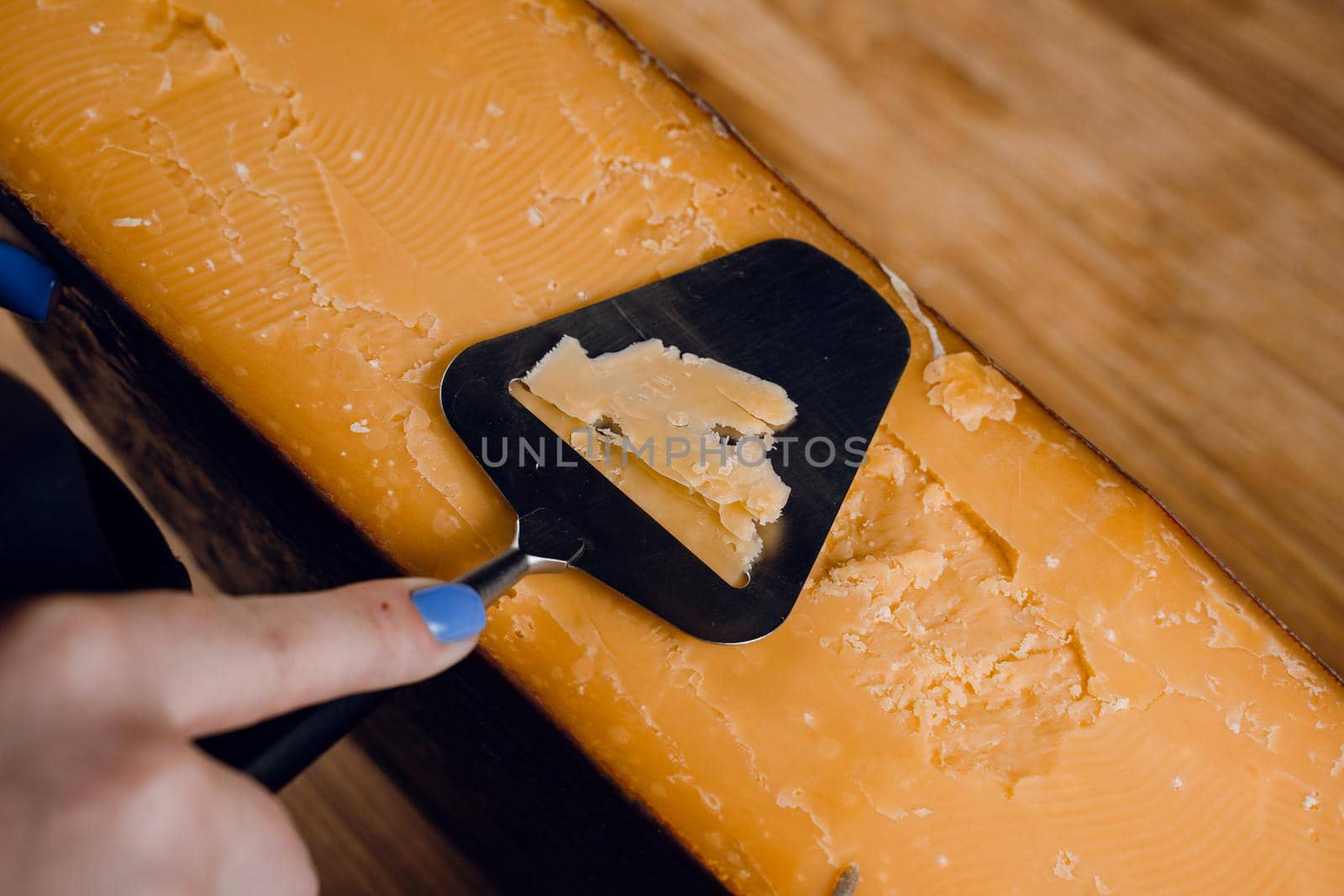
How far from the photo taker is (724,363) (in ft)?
3.61

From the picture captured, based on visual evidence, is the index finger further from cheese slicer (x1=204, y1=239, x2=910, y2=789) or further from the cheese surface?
the cheese surface

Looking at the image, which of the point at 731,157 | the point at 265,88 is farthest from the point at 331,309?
the point at 731,157

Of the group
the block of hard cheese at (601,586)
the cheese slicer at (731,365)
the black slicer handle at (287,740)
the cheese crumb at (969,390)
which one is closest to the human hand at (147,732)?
the black slicer handle at (287,740)

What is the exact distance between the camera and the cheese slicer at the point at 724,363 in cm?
91

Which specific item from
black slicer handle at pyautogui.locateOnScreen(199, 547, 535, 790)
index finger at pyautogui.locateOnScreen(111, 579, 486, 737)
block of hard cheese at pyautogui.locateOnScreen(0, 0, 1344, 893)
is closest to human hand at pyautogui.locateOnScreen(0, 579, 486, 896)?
index finger at pyautogui.locateOnScreen(111, 579, 486, 737)

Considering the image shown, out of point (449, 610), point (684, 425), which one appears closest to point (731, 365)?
point (684, 425)

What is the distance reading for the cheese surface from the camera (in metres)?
1.01

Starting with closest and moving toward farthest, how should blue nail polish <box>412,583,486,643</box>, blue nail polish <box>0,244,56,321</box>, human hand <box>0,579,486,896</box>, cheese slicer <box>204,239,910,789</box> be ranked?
human hand <box>0,579,486,896</box> → blue nail polish <box>412,583,486,643</box> → cheese slicer <box>204,239,910,789</box> → blue nail polish <box>0,244,56,321</box>

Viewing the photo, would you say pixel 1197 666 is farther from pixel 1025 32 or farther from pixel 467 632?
pixel 467 632

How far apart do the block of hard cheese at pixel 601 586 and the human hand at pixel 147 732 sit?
1.19 feet

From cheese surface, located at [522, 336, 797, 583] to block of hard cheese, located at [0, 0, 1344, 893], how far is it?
0.12 metres

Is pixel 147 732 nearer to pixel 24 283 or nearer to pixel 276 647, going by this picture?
pixel 276 647

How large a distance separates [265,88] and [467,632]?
0.87m

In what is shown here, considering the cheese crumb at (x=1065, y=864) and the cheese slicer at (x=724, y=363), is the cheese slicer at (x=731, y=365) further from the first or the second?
the cheese crumb at (x=1065, y=864)
